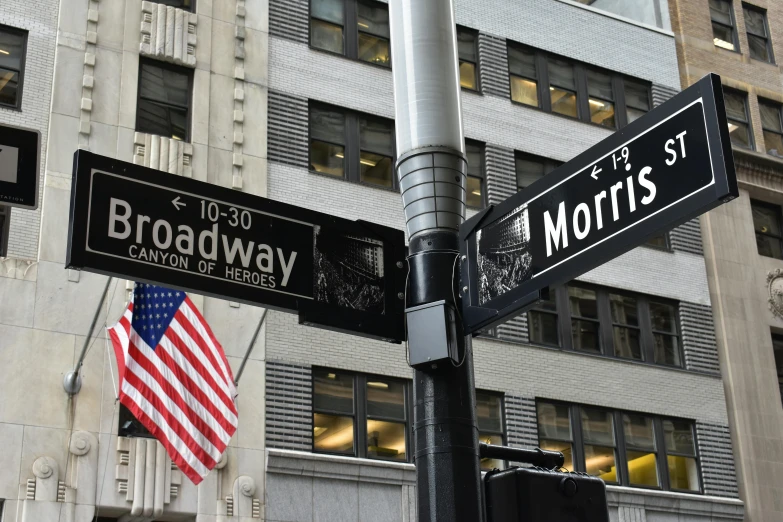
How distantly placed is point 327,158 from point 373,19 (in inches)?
166

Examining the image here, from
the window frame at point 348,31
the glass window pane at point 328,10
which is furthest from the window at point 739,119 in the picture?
the glass window pane at point 328,10

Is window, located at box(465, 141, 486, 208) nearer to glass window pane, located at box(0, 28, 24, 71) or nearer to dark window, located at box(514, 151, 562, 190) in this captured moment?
dark window, located at box(514, 151, 562, 190)

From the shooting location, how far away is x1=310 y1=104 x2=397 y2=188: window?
2425 centimetres

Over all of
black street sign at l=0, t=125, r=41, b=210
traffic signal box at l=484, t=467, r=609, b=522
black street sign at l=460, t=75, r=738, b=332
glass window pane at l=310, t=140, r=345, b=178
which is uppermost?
glass window pane at l=310, t=140, r=345, b=178

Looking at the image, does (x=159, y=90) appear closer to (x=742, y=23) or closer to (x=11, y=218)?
(x=11, y=218)

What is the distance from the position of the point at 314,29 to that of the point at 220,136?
14.3ft

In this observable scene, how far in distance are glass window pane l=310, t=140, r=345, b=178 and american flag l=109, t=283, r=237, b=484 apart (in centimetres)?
731

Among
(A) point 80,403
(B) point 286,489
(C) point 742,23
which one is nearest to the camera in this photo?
(A) point 80,403

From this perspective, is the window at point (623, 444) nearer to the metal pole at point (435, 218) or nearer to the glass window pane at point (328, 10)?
the glass window pane at point (328, 10)

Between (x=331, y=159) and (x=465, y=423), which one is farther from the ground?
(x=331, y=159)

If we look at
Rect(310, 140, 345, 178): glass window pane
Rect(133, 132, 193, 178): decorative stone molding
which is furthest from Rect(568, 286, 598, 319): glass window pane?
Rect(133, 132, 193, 178): decorative stone molding

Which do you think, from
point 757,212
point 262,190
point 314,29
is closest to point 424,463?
point 262,190

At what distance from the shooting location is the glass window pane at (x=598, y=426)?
24.9 meters

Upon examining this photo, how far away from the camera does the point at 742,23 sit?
33062 mm
